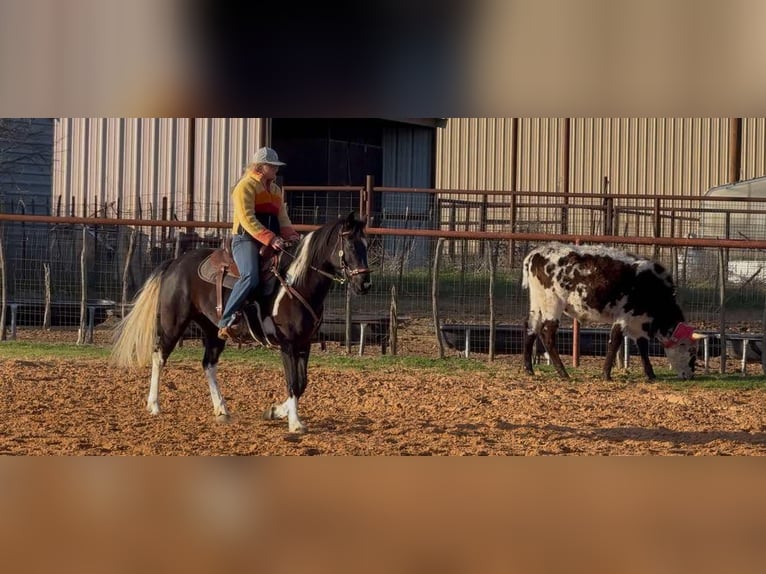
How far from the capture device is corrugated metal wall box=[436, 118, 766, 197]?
21.6m

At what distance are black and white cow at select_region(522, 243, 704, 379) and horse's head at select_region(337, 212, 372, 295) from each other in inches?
164

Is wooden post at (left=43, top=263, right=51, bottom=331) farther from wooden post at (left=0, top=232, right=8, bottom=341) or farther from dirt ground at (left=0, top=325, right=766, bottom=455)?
dirt ground at (left=0, top=325, right=766, bottom=455)

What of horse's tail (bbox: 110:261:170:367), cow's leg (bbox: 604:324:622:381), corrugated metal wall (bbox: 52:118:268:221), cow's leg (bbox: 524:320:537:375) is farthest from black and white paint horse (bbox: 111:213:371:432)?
corrugated metal wall (bbox: 52:118:268:221)

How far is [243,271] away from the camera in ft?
24.5

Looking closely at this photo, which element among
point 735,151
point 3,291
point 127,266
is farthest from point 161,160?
point 735,151

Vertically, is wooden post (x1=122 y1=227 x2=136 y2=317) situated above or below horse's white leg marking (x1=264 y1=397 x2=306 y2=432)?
above

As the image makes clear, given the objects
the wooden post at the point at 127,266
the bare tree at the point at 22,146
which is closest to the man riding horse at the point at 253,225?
the wooden post at the point at 127,266

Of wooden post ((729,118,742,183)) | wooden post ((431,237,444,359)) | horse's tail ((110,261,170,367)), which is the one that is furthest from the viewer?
wooden post ((729,118,742,183))

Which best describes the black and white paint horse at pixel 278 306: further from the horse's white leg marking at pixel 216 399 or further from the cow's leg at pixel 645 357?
the cow's leg at pixel 645 357

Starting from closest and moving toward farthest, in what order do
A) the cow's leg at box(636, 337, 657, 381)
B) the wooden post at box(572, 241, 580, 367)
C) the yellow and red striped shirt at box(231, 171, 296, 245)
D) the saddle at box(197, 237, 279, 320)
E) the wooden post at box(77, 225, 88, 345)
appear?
the yellow and red striped shirt at box(231, 171, 296, 245) → the saddle at box(197, 237, 279, 320) → the cow's leg at box(636, 337, 657, 381) → the wooden post at box(572, 241, 580, 367) → the wooden post at box(77, 225, 88, 345)

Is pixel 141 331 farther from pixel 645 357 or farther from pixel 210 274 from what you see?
pixel 645 357

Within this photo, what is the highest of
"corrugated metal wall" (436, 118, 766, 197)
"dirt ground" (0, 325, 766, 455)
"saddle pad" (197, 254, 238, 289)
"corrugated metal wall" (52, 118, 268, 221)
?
"corrugated metal wall" (436, 118, 766, 197)
